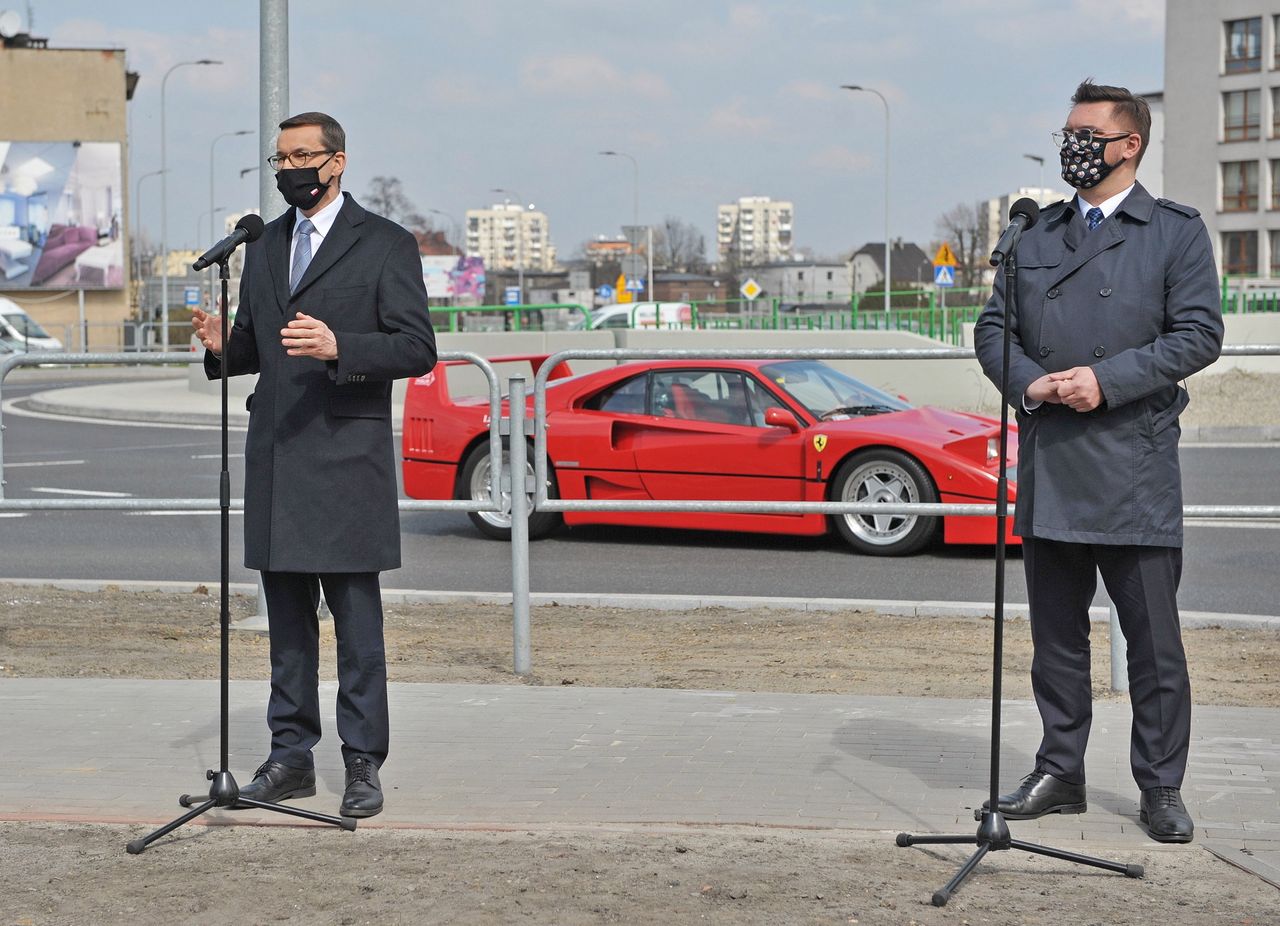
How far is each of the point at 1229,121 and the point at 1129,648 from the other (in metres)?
88.2

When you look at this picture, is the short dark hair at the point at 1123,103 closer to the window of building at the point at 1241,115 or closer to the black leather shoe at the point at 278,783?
the black leather shoe at the point at 278,783

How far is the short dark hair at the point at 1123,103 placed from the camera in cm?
466

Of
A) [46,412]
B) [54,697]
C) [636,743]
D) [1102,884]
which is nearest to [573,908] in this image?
→ [1102,884]

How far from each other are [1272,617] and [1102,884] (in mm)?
4623

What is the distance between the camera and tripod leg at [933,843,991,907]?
13.4 feet

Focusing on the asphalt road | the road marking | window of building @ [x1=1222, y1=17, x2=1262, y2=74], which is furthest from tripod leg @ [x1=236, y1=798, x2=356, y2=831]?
window of building @ [x1=1222, y1=17, x2=1262, y2=74]

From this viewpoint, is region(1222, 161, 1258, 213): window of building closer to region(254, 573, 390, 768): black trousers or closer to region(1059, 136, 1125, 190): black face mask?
region(1059, 136, 1125, 190): black face mask

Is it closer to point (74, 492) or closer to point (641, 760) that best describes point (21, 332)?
point (74, 492)

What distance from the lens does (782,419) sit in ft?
36.8

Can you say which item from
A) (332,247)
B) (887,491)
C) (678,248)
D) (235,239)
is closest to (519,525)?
(332,247)

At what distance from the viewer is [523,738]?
5871 millimetres

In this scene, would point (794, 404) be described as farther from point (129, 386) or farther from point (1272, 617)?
point (129, 386)

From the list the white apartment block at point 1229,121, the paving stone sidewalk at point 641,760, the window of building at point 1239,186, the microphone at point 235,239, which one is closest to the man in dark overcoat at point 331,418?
the microphone at point 235,239

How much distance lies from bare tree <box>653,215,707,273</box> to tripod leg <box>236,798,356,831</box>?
123962mm
